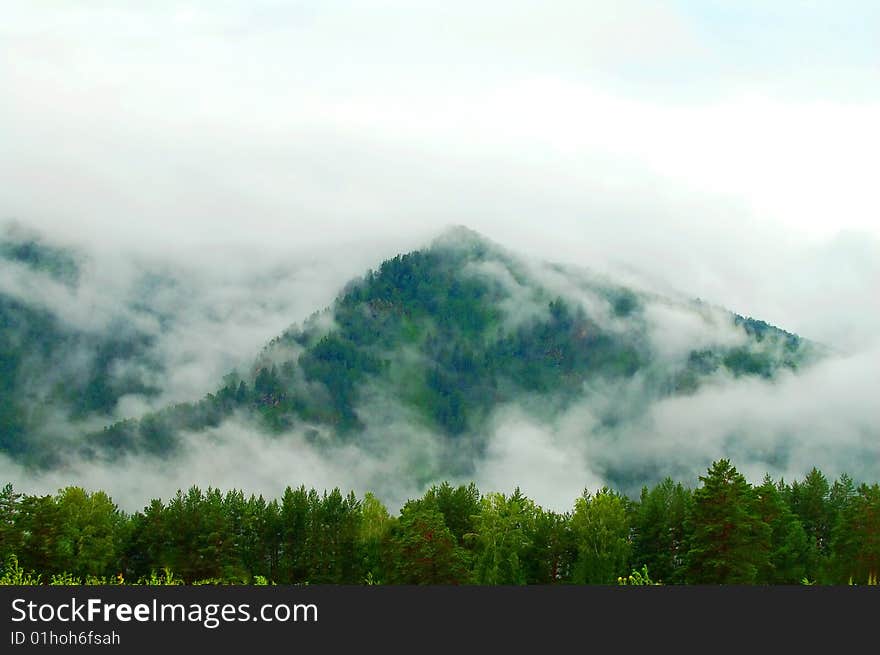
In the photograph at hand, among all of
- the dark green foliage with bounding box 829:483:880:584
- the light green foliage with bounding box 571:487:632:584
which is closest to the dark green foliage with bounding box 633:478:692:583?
the light green foliage with bounding box 571:487:632:584

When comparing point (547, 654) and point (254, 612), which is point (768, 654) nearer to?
point (547, 654)

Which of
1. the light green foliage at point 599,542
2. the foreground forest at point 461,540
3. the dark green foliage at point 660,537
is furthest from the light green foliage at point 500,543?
the dark green foliage at point 660,537

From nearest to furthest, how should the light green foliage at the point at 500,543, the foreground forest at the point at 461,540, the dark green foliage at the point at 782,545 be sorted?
1. the foreground forest at the point at 461,540
2. the light green foliage at the point at 500,543
3. the dark green foliage at the point at 782,545

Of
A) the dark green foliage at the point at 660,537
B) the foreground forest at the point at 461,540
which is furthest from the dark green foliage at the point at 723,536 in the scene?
the dark green foliage at the point at 660,537

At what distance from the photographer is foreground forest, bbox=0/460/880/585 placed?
102 m

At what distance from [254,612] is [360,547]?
106 meters

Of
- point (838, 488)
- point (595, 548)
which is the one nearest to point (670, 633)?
point (595, 548)

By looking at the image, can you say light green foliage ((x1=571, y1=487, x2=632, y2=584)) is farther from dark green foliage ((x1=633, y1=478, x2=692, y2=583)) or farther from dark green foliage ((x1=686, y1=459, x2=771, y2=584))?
dark green foliage ((x1=686, y1=459, x2=771, y2=584))

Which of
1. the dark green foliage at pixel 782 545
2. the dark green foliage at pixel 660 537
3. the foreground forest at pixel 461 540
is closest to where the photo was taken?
the foreground forest at pixel 461 540

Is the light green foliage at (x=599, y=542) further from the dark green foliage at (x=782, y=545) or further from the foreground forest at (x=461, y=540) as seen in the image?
the dark green foliage at (x=782, y=545)

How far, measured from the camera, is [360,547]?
133 meters

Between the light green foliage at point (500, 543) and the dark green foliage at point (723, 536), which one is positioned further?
the light green foliage at point (500, 543)

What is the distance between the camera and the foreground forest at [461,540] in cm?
10194

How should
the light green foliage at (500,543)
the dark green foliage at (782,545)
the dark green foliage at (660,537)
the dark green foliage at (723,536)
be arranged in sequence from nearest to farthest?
the dark green foliage at (723,536) < the light green foliage at (500,543) < the dark green foliage at (782,545) < the dark green foliage at (660,537)
